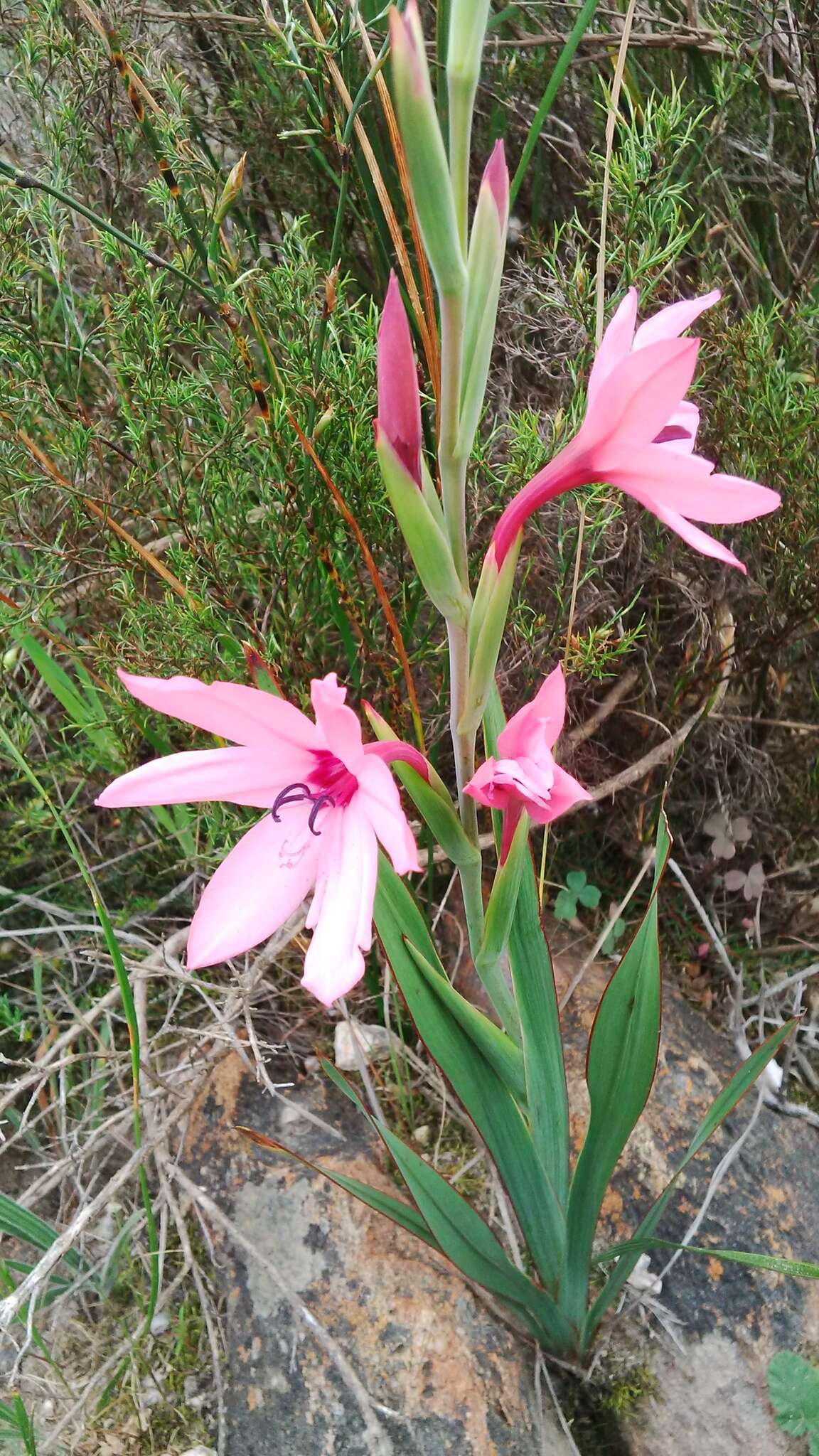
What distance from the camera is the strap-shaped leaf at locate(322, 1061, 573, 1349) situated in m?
1.06

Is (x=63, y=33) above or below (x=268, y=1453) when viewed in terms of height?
above

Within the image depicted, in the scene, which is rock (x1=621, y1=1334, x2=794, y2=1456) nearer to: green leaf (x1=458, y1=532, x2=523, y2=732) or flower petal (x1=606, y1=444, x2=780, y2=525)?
green leaf (x1=458, y1=532, x2=523, y2=732)

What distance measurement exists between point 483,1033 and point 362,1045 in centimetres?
56

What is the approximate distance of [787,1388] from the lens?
1128 mm

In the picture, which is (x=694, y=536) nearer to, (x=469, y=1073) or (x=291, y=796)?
(x=291, y=796)

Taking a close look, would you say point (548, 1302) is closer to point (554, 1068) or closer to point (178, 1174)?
point (554, 1068)

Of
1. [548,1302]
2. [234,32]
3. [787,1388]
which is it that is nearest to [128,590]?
[234,32]

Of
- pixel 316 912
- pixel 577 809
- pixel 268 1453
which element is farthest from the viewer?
pixel 577 809

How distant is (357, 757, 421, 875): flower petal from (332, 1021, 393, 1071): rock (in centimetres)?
85

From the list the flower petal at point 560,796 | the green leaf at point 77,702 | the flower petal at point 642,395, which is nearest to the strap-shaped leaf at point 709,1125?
the flower petal at point 560,796

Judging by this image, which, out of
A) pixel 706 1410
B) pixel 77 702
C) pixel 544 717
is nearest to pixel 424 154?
pixel 544 717

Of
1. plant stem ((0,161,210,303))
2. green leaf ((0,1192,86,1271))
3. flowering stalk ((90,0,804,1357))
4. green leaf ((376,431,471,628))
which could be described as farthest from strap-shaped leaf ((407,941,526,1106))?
plant stem ((0,161,210,303))

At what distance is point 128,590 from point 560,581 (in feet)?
1.94

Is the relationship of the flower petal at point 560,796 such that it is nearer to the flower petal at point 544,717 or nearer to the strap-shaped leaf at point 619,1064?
the flower petal at point 544,717
